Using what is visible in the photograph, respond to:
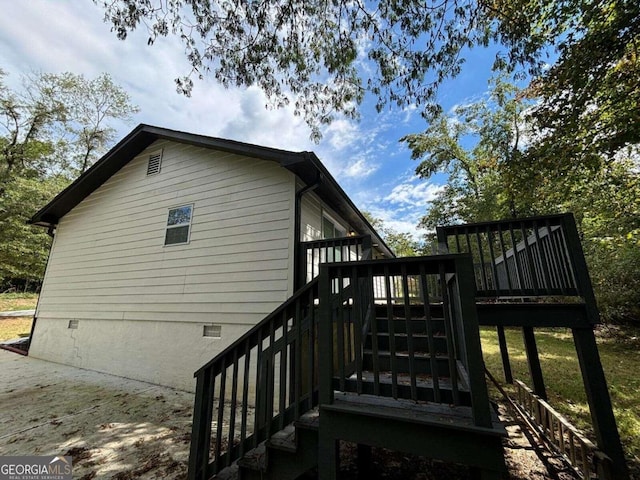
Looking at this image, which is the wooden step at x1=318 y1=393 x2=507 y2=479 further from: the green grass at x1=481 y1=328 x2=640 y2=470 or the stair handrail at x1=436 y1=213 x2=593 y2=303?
the green grass at x1=481 y1=328 x2=640 y2=470

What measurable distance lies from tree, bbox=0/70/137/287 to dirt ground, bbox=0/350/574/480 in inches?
463

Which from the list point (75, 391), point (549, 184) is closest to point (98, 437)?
point (75, 391)

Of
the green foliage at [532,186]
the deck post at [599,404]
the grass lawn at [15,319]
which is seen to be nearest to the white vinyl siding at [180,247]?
the deck post at [599,404]

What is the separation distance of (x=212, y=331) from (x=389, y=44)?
6037 mm

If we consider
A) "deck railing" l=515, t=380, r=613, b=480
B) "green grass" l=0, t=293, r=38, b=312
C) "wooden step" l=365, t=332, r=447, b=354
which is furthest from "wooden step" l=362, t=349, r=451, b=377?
"green grass" l=0, t=293, r=38, b=312

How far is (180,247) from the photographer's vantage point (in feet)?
20.7

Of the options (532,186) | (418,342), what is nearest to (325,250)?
(418,342)

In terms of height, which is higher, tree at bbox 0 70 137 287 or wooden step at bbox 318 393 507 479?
tree at bbox 0 70 137 287

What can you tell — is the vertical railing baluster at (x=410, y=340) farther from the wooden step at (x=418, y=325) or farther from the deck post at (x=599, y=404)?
the deck post at (x=599, y=404)

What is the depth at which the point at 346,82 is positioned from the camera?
15.8ft

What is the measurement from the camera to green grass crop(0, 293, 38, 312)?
1622 cm

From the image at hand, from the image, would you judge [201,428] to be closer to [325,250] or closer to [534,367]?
[325,250]

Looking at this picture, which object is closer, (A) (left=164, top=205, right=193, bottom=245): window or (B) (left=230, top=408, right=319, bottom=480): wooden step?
(B) (left=230, top=408, right=319, bottom=480): wooden step

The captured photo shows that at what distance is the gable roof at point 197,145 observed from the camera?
16.7 feet
